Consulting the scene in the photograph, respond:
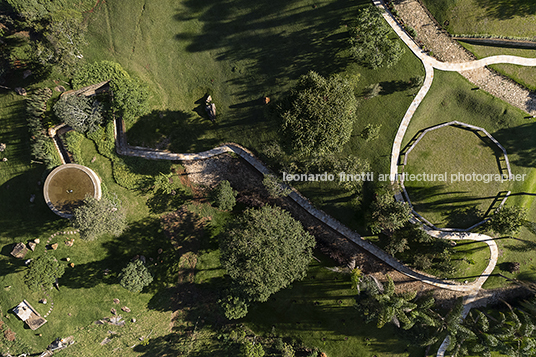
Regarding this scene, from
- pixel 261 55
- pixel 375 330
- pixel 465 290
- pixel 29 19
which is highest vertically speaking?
pixel 29 19

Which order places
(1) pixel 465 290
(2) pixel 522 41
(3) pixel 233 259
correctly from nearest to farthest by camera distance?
(3) pixel 233 259 → (2) pixel 522 41 → (1) pixel 465 290

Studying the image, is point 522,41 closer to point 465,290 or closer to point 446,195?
point 446,195

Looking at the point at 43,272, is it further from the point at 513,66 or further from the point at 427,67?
the point at 513,66

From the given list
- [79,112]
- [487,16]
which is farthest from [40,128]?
[487,16]

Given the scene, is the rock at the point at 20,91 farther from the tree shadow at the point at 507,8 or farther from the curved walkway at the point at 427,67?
the tree shadow at the point at 507,8

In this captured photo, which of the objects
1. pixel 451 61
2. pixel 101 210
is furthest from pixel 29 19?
pixel 451 61

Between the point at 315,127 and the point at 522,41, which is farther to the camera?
the point at 522,41

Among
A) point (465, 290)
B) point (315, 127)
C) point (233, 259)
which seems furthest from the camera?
point (465, 290)
